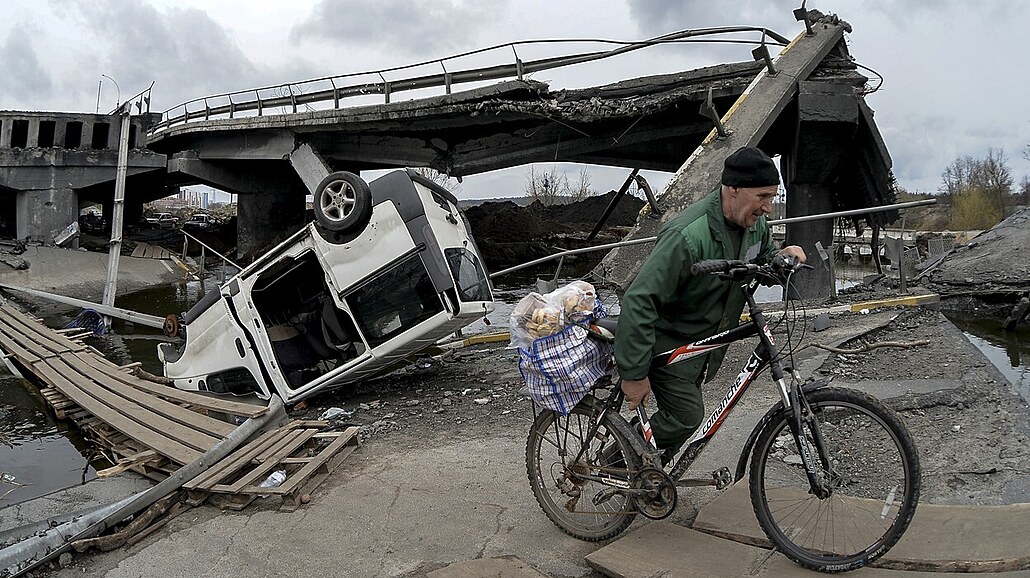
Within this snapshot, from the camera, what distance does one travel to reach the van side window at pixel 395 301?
24.2 feet

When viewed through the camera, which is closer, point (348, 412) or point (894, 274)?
point (348, 412)

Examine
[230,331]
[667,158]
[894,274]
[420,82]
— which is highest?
[420,82]

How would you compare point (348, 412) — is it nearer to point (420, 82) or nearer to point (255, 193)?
point (420, 82)

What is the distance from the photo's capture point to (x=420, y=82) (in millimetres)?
18344

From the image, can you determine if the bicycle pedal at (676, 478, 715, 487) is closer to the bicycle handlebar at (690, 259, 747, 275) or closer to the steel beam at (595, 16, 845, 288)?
the bicycle handlebar at (690, 259, 747, 275)

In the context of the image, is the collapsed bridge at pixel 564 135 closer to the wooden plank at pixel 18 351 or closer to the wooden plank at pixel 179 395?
the wooden plank at pixel 179 395

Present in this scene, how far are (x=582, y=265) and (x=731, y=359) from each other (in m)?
20.5

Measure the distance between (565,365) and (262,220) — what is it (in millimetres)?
28669

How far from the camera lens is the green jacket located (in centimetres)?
325

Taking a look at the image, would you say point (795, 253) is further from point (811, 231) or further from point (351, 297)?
point (811, 231)

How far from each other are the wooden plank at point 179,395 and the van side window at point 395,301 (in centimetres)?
136

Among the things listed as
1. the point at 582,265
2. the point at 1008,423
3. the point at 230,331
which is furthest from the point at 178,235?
the point at 1008,423

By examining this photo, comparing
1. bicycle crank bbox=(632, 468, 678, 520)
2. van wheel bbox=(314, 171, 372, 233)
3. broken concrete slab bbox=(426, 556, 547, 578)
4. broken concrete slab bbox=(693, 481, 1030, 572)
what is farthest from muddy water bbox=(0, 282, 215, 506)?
broken concrete slab bbox=(693, 481, 1030, 572)

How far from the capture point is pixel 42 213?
86.2 ft
